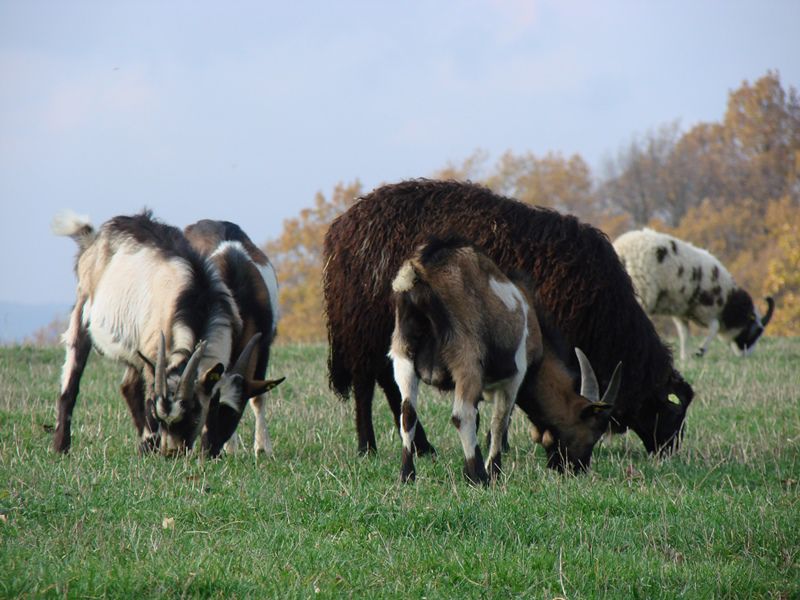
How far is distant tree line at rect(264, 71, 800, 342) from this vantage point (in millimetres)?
45062

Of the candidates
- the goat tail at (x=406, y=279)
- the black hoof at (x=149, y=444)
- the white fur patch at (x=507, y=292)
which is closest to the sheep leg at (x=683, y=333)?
the white fur patch at (x=507, y=292)

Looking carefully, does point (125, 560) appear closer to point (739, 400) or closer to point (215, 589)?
point (215, 589)

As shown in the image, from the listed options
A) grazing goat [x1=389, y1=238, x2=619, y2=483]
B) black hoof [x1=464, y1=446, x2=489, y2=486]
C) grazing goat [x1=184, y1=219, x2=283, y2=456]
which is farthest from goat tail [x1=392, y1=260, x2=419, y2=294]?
grazing goat [x1=184, y1=219, x2=283, y2=456]

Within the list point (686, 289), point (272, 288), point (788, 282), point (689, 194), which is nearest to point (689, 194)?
point (689, 194)

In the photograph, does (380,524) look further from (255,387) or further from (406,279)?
(255,387)

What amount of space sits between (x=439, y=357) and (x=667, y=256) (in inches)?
477

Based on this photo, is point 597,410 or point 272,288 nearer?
point 597,410

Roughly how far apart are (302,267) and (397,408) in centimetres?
3754

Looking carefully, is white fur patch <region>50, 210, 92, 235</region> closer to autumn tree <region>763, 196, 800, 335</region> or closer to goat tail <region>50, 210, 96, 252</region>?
goat tail <region>50, 210, 96, 252</region>

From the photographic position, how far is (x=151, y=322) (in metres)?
9.02

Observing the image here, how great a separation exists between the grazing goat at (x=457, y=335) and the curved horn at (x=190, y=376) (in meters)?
1.59

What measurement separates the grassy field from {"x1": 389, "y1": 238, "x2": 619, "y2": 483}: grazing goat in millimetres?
496

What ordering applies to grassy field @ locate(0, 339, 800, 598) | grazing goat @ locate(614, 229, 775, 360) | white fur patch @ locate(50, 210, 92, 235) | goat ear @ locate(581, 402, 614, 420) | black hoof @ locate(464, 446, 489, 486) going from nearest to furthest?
grassy field @ locate(0, 339, 800, 598), black hoof @ locate(464, 446, 489, 486), goat ear @ locate(581, 402, 614, 420), white fur patch @ locate(50, 210, 92, 235), grazing goat @ locate(614, 229, 775, 360)

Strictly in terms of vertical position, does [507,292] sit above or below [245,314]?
above
